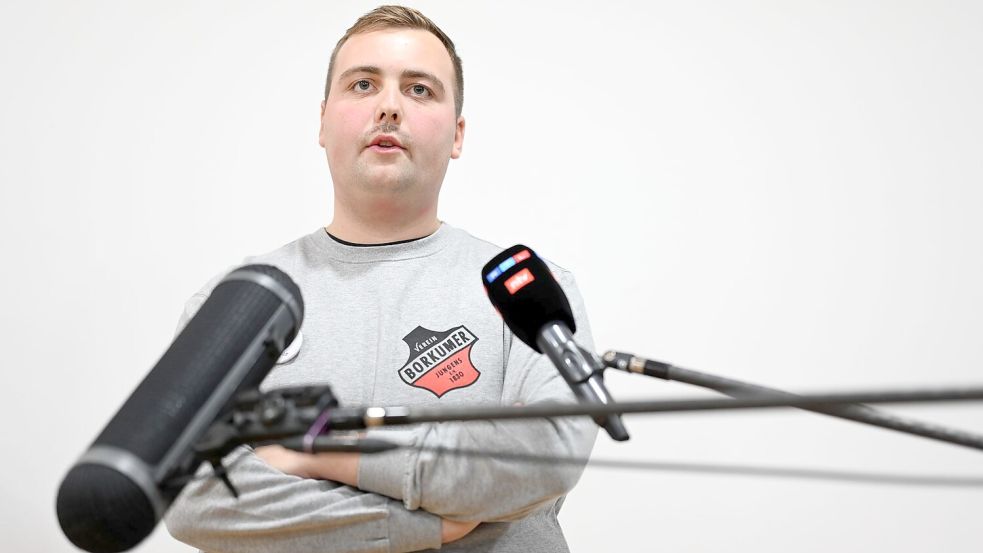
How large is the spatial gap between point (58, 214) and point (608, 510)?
1.35 meters

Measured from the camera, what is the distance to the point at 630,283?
6.64ft

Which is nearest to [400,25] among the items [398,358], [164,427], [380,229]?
[380,229]

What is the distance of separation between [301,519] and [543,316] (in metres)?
0.45

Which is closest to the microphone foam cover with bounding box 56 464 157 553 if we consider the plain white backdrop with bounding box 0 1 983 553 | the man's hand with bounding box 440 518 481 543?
the man's hand with bounding box 440 518 481 543

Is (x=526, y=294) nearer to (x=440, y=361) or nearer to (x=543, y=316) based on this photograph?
(x=543, y=316)

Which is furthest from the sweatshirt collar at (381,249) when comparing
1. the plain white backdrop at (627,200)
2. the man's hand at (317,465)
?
the plain white backdrop at (627,200)

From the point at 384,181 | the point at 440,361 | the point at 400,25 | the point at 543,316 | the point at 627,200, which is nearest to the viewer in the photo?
the point at 543,316

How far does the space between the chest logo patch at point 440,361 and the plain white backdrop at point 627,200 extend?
1.93ft

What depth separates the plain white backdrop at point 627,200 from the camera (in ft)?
6.16

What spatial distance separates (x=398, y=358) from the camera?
1311 millimetres

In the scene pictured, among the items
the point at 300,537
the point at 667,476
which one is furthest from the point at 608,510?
the point at 300,537

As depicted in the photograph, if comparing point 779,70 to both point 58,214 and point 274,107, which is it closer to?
point 274,107

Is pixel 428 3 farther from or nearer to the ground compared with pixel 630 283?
farther from the ground

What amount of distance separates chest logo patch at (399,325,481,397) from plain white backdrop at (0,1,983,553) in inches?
23.2
